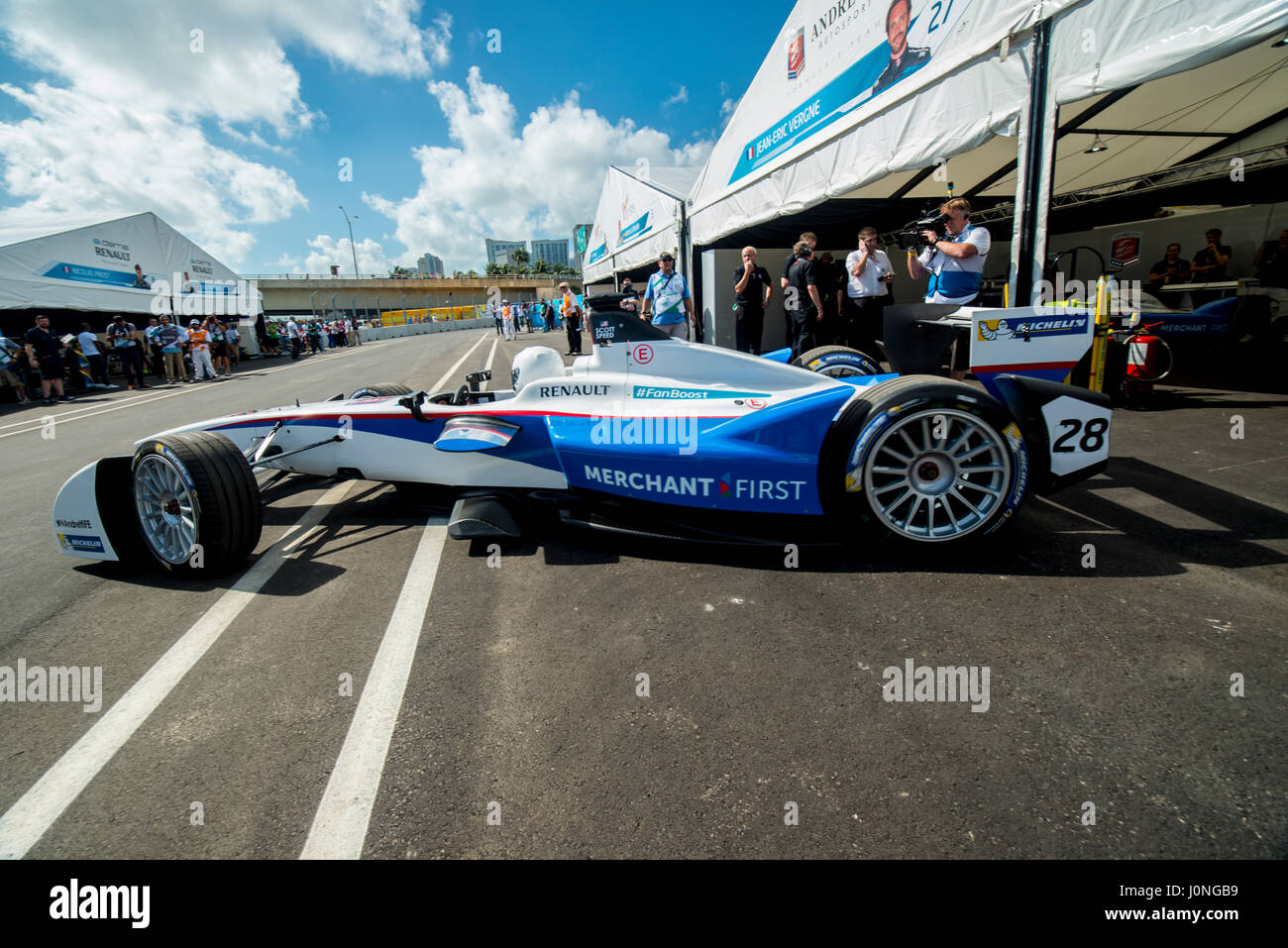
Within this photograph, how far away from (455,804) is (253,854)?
48 centimetres

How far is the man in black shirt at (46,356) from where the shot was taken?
1215 cm

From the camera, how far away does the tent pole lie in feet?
15.5

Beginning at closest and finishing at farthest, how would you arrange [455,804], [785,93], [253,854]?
1. [253,854]
2. [455,804]
3. [785,93]

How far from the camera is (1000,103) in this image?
510cm

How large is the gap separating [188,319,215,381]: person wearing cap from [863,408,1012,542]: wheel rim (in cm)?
1946

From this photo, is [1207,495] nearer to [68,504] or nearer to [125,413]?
[68,504]

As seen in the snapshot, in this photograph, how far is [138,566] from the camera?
130 inches

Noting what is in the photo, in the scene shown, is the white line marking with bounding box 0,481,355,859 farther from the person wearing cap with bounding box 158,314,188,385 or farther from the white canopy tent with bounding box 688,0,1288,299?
the person wearing cap with bounding box 158,314,188,385

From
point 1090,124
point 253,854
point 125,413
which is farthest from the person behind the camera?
point 125,413

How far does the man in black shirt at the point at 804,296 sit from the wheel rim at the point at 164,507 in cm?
575

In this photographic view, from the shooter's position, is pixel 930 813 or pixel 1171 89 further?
pixel 1171 89

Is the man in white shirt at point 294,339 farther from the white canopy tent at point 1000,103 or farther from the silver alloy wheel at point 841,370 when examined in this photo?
the silver alloy wheel at point 841,370

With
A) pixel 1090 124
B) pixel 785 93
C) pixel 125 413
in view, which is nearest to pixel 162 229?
pixel 125 413
